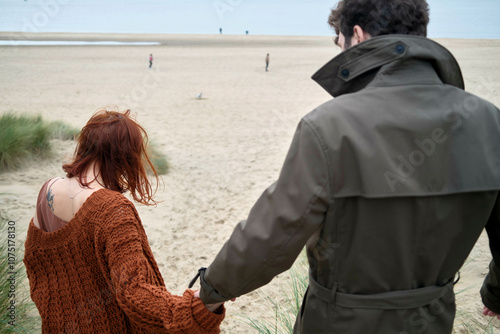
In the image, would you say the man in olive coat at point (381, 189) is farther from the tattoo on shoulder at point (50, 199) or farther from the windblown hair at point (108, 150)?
the tattoo on shoulder at point (50, 199)

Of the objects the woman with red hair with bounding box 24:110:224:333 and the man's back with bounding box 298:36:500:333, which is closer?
the man's back with bounding box 298:36:500:333

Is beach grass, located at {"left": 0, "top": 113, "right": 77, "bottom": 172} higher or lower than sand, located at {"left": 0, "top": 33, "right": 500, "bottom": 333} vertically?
higher

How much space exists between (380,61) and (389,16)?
0.64 feet

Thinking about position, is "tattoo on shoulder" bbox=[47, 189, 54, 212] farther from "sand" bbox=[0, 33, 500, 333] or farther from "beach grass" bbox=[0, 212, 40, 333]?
"sand" bbox=[0, 33, 500, 333]

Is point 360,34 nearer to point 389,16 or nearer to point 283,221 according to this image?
point 389,16

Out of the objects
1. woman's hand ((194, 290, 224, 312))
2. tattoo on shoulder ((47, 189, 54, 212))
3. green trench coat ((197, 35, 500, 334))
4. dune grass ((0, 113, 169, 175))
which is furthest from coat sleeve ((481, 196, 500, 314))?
dune grass ((0, 113, 169, 175))

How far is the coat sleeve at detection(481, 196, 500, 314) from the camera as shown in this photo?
69.9 inches

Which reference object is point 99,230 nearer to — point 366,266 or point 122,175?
point 122,175

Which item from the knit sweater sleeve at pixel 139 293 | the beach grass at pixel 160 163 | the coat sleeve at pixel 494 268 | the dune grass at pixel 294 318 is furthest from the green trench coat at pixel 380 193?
the beach grass at pixel 160 163

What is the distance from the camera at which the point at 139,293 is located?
1.87 metres

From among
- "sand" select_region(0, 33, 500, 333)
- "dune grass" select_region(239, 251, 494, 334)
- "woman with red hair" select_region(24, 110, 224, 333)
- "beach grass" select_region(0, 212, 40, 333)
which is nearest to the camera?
"woman with red hair" select_region(24, 110, 224, 333)

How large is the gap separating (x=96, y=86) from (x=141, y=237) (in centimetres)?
2055

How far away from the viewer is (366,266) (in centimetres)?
154

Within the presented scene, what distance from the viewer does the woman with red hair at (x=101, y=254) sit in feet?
6.16
